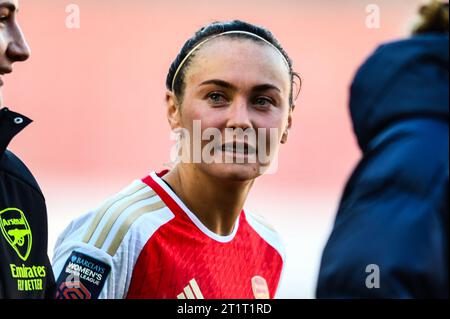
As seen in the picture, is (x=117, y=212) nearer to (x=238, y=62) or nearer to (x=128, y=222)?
(x=128, y=222)

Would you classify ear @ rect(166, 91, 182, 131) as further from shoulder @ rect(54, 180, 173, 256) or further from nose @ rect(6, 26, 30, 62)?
nose @ rect(6, 26, 30, 62)

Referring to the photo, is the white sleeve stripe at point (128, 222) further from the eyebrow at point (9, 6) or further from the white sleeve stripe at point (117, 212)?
the eyebrow at point (9, 6)

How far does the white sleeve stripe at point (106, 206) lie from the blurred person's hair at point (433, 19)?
1366 millimetres

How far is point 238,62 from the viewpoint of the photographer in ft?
8.06

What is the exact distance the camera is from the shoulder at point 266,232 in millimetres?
2944

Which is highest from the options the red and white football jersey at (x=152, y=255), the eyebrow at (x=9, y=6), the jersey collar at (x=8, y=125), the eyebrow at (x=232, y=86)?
the eyebrow at (x=9, y=6)

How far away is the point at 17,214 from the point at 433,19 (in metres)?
1.13

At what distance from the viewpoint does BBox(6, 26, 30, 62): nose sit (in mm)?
1934

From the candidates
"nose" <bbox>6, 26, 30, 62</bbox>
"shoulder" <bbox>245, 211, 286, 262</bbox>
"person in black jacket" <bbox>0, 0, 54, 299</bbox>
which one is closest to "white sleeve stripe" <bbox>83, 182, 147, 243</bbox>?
"person in black jacket" <bbox>0, 0, 54, 299</bbox>

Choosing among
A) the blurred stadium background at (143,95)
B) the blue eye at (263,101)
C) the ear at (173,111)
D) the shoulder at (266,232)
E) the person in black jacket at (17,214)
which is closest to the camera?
the person in black jacket at (17,214)

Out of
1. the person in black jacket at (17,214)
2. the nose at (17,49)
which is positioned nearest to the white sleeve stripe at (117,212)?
the person in black jacket at (17,214)

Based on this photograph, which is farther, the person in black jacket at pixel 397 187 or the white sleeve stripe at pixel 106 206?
the white sleeve stripe at pixel 106 206

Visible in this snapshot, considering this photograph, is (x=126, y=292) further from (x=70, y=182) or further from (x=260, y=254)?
(x=70, y=182)

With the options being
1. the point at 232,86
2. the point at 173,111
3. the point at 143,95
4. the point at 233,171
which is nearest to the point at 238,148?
the point at 233,171
